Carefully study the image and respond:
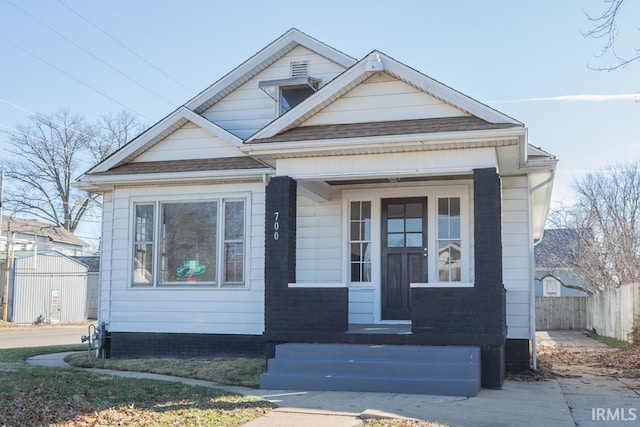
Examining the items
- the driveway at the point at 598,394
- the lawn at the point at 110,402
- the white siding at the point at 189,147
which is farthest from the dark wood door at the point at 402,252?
the lawn at the point at 110,402

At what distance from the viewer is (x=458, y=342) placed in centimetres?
1016

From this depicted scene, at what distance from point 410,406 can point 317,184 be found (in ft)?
Result: 16.3

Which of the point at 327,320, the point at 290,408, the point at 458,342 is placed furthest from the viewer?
the point at 327,320

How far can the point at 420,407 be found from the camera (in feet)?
27.2

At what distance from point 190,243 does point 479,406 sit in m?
7.02

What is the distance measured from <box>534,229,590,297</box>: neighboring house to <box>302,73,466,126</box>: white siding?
78.4 feet

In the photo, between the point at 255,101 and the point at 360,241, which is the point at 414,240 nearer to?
the point at 360,241

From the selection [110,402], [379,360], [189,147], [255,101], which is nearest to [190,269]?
[189,147]

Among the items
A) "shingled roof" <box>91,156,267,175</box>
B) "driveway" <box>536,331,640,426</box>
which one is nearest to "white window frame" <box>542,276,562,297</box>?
"driveway" <box>536,331,640,426</box>

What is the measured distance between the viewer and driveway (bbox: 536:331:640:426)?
7.94 metres

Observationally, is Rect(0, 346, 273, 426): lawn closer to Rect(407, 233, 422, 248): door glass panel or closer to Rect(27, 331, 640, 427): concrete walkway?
Rect(27, 331, 640, 427): concrete walkway

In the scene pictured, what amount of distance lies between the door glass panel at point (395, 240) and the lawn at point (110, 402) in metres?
4.78

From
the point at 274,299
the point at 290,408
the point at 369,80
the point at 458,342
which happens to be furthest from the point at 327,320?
the point at 369,80

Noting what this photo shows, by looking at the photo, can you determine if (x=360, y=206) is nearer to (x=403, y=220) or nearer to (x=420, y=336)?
(x=403, y=220)
